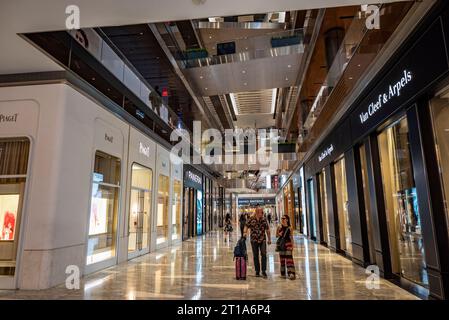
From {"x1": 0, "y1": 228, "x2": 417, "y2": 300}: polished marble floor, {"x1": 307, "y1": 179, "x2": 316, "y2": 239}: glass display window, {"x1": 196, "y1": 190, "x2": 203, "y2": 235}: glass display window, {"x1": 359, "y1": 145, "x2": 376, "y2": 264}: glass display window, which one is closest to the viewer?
{"x1": 0, "y1": 228, "x2": 417, "y2": 300}: polished marble floor

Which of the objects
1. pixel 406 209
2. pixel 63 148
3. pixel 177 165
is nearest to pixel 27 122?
pixel 63 148

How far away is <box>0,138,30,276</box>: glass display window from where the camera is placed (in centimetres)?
534

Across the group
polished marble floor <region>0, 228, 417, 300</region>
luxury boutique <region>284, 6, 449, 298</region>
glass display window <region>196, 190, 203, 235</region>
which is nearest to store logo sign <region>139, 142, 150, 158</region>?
polished marble floor <region>0, 228, 417, 300</region>

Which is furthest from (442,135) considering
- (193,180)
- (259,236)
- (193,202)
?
(193,202)

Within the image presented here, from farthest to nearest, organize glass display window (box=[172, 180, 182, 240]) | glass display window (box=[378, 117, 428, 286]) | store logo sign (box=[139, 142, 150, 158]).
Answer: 1. glass display window (box=[172, 180, 182, 240])
2. store logo sign (box=[139, 142, 150, 158])
3. glass display window (box=[378, 117, 428, 286])

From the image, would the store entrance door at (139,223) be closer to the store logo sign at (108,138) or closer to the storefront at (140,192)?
the storefront at (140,192)

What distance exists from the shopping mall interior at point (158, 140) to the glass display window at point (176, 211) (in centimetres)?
240

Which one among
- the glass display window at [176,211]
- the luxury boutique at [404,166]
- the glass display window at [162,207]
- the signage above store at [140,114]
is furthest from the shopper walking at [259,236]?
the glass display window at [176,211]

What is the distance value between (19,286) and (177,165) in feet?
28.3

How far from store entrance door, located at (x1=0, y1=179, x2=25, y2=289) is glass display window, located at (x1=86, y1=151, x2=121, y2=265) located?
1.40 meters

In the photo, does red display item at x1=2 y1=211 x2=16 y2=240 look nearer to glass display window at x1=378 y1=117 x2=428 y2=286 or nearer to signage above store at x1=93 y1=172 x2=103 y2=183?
signage above store at x1=93 y1=172 x2=103 y2=183

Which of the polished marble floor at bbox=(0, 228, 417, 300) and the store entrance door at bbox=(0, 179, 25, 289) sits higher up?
the store entrance door at bbox=(0, 179, 25, 289)

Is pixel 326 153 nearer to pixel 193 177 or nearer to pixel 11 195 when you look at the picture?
pixel 193 177
